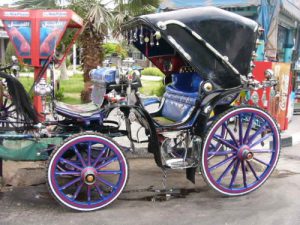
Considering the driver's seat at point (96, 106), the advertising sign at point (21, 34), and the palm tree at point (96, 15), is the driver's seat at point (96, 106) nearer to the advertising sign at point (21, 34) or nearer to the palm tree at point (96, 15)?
the advertising sign at point (21, 34)

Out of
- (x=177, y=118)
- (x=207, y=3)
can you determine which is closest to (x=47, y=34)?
(x=177, y=118)

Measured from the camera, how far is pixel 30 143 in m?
4.22

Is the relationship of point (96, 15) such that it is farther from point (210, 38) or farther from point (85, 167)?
point (85, 167)

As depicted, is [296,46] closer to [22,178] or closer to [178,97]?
[178,97]

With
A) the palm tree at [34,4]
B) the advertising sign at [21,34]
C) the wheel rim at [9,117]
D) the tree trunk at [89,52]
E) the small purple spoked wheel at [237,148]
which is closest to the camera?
the wheel rim at [9,117]

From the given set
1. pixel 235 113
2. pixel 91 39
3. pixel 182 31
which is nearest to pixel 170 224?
pixel 235 113

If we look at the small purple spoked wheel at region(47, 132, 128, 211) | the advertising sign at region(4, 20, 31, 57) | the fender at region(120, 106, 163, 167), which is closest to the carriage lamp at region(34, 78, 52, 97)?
the small purple spoked wheel at region(47, 132, 128, 211)

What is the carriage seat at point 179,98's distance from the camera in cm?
475

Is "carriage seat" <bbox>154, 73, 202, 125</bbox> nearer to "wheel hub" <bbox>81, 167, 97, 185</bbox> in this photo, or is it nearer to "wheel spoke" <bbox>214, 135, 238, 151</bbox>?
"wheel spoke" <bbox>214, 135, 238, 151</bbox>

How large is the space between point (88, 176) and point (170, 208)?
0.94m

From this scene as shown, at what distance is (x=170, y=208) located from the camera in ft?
14.2

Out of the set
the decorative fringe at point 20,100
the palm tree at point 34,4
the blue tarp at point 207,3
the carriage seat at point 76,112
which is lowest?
the carriage seat at point 76,112

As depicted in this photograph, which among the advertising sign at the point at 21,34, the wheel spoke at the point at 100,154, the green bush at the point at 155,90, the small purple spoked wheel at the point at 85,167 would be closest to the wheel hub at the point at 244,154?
the small purple spoked wheel at the point at 85,167

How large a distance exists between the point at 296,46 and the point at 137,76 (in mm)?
12973
